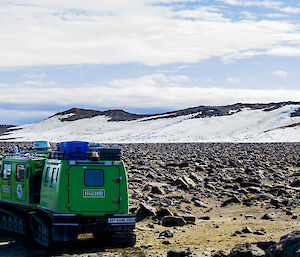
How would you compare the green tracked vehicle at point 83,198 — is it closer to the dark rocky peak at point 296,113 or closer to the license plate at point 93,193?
the license plate at point 93,193

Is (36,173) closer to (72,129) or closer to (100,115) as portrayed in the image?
(72,129)

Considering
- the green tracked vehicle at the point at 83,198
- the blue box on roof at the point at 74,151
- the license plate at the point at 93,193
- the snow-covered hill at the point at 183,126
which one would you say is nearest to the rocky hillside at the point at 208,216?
the green tracked vehicle at the point at 83,198

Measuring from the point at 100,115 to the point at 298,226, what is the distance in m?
121

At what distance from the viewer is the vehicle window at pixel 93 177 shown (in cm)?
1216

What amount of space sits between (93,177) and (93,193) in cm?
39

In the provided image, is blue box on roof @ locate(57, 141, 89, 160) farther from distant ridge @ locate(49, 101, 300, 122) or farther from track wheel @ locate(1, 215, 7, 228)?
distant ridge @ locate(49, 101, 300, 122)

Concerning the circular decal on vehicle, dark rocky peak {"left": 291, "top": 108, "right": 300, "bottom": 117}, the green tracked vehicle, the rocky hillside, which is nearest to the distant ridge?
dark rocky peak {"left": 291, "top": 108, "right": 300, "bottom": 117}

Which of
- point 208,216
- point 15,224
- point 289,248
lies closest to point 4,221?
point 15,224

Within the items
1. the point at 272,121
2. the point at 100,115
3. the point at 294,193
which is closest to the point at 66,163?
the point at 294,193

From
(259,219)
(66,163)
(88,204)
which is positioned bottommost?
(259,219)

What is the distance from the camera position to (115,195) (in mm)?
12289

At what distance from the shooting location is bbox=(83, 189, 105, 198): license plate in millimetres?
12124

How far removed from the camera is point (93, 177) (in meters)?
12.2

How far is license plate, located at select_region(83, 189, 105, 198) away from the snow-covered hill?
64.1m
